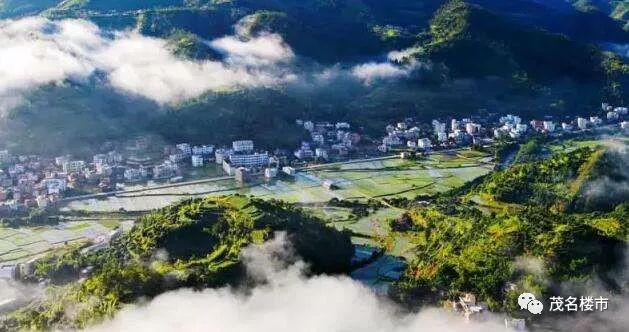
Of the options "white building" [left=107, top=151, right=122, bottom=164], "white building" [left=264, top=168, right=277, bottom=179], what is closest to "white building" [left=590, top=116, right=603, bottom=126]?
"white building" [left=264, top=168, right=277, bottom=179]

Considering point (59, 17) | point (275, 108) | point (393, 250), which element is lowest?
point (393, 250)

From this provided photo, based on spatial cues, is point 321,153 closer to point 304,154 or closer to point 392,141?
point 304,154

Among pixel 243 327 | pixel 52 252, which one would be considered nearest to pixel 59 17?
pixel 52 252

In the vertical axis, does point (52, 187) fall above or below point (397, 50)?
below

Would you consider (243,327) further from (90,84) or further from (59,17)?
(59,17)

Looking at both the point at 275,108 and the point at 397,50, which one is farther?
the point at 397,50

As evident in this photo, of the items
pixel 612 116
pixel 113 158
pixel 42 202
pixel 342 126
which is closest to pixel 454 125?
pixel 342 126

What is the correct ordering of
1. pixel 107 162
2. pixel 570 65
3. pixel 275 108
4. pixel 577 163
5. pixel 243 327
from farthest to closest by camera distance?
pixel 570 65 < pixel 275 108 < pixel 107 162 < pixel 577 163 < pixel 243 327

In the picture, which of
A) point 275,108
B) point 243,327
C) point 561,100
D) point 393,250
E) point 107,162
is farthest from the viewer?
point 561,100
